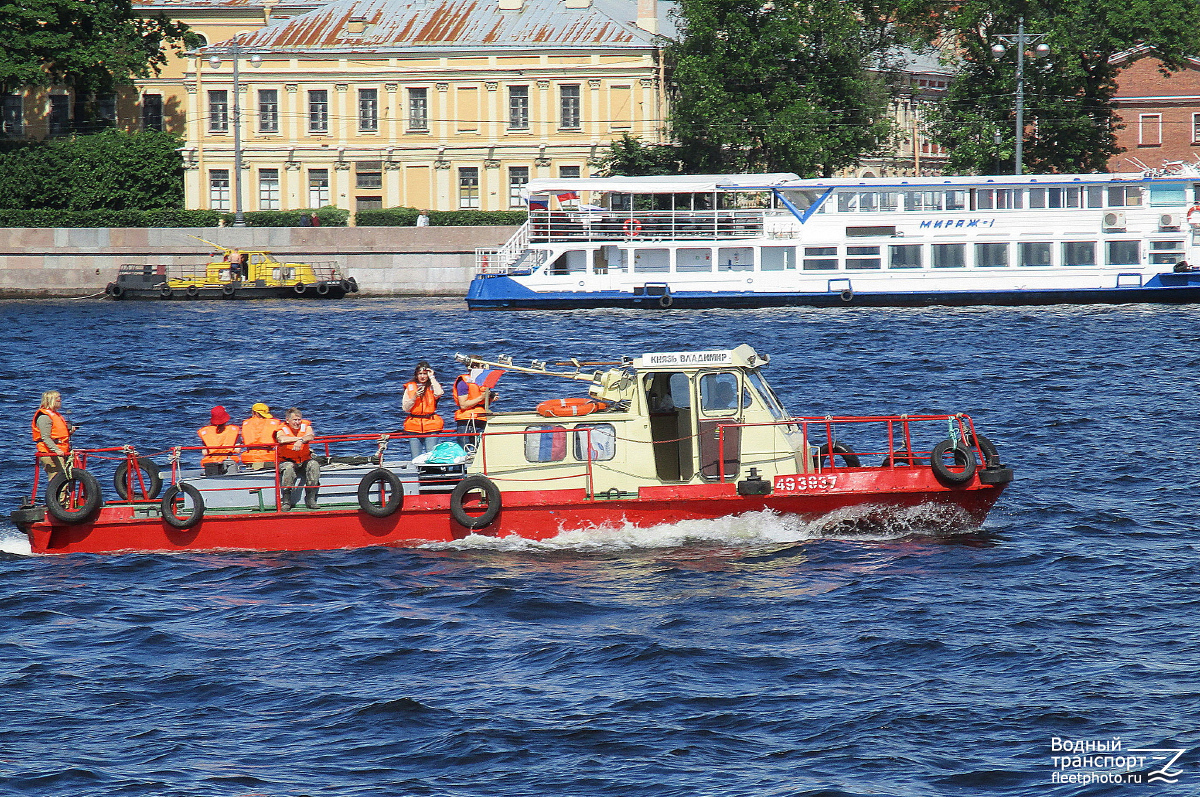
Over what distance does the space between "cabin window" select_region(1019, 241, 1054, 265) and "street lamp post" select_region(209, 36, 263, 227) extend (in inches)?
1343

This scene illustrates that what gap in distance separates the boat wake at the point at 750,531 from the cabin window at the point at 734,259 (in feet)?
133

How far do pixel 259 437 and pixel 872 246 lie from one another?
42090 millimetres

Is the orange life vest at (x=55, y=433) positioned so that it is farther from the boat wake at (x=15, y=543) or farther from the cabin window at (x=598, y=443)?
the cabin window at (x=598, y=443)

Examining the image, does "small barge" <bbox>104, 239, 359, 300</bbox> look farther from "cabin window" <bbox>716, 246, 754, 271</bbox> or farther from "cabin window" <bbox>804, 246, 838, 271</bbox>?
"cabin window" <bbox>804, 246, 838, 271</bbox>

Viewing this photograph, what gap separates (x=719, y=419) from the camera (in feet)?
62.2

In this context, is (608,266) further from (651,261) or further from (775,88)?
(775,88)

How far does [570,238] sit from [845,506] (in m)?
42.4

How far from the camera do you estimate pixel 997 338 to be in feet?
151

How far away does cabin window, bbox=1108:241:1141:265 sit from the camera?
187 feet

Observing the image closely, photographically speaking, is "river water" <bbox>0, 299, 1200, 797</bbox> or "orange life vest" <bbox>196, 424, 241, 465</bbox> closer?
"river water" <bbox>0, 299, 1200, 797</bbox>

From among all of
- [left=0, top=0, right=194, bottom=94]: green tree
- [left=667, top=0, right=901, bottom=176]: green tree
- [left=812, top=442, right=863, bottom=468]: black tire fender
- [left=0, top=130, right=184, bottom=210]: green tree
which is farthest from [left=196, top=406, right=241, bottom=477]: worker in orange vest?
[left=0, top=130, right=184, bottom=210]: green tree

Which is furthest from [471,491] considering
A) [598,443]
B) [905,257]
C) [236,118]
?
[236,118]

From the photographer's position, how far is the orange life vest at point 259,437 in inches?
777

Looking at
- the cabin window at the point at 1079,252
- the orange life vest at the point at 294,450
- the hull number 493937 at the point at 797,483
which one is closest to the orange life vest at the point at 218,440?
the orange life vest at the point at 294,450
